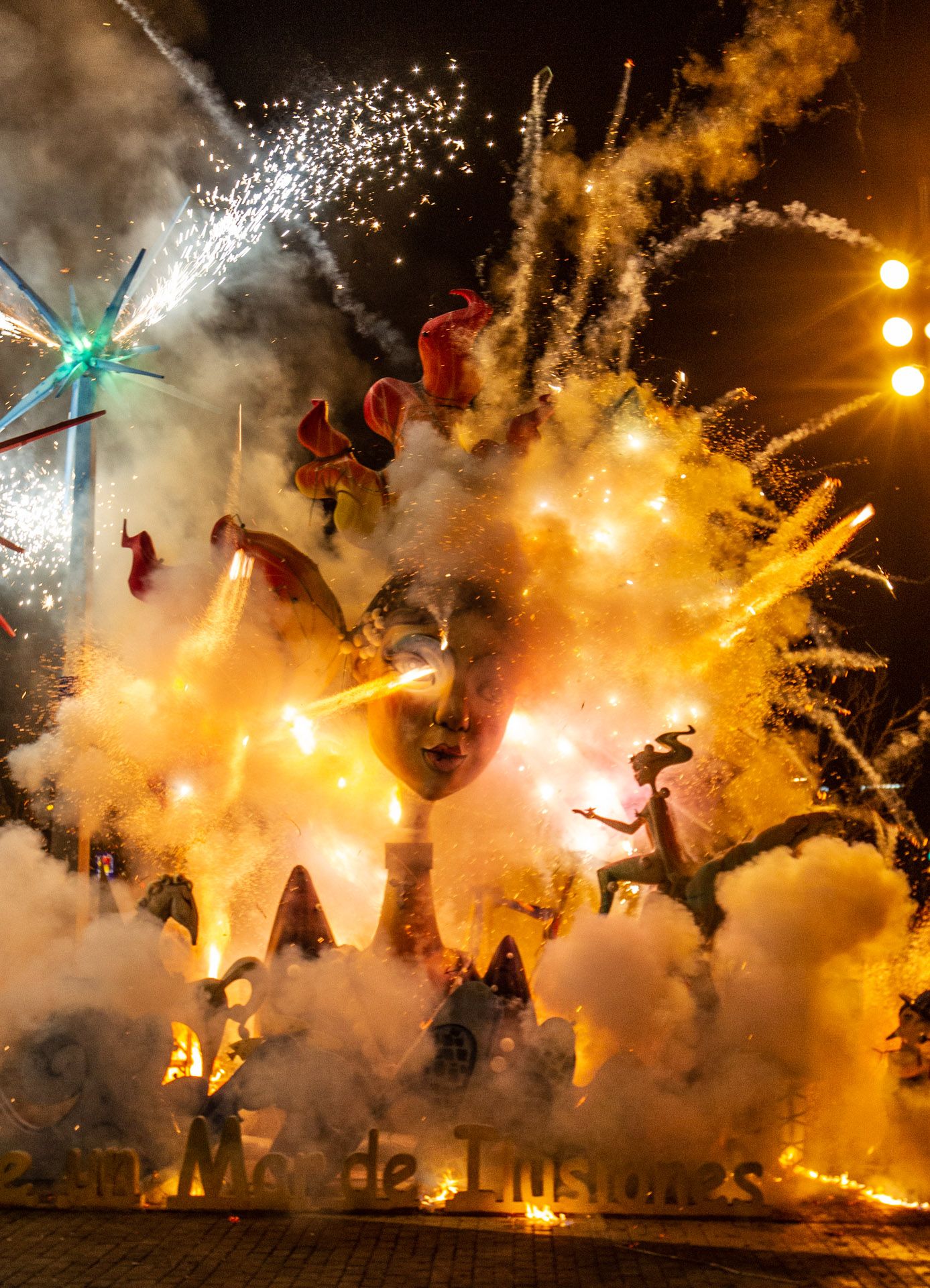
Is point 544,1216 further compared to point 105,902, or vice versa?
point 105,902

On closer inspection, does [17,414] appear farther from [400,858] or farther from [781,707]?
[781,707]

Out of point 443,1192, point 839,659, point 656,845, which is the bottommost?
point 443,1192

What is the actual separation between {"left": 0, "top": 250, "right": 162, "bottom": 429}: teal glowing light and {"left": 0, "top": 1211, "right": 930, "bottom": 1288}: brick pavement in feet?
24.7

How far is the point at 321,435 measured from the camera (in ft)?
30.0

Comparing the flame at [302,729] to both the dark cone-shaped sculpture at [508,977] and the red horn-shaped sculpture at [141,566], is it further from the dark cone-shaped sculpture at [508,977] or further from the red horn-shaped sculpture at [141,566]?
the dark cone-shaped sculpture at [508,977]

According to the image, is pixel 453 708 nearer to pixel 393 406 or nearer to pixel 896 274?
pixel 393 406

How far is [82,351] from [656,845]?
713cm

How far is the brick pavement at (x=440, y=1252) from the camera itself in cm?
588

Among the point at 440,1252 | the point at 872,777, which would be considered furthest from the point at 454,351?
the point at 872,777

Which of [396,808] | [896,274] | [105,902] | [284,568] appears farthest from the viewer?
[396,808]

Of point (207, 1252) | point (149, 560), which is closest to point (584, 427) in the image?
point (149, 560)

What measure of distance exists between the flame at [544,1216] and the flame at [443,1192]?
43 cm

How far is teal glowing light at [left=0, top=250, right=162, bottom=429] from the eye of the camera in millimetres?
11586

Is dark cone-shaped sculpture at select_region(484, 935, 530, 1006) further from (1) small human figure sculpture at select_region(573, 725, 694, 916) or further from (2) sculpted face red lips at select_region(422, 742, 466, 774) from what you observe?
(2) sculpted face red lips at select_region(422, 742, 466, 774)
